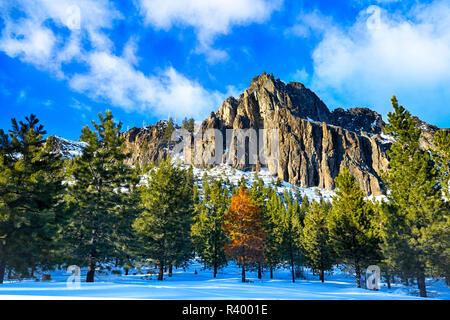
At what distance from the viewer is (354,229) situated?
71.5 ft

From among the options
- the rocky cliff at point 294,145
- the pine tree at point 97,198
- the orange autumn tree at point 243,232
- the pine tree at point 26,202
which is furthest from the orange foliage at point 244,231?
the rocky cliff at point 294,145

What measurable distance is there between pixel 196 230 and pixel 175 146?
16015 cm

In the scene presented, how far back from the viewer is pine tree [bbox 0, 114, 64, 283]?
13625 mm

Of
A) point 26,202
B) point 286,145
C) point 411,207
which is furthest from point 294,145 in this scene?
point 26,202

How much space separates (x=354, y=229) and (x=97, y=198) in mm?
22303

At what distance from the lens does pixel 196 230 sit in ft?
121

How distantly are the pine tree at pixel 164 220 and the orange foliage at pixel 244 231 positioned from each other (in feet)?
16.1

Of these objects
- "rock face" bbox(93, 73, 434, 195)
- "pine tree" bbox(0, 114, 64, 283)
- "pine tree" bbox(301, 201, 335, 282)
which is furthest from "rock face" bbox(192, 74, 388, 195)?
"pine tree" bbox(0, 114, 64, 283)

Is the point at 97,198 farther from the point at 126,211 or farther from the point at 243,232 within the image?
the point at 243,232

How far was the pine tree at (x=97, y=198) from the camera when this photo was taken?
16.1 metres

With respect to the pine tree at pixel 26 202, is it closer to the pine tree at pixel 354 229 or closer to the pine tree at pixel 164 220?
the pine tree at pixel 164 220
